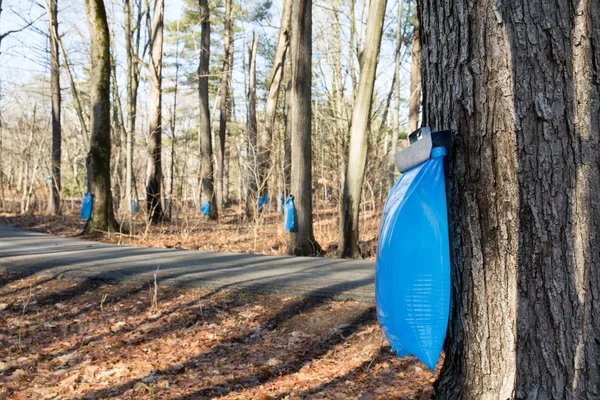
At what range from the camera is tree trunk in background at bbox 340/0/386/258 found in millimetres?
8414

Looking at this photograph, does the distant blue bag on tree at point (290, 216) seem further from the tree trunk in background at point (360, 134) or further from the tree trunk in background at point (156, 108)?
the tree trunk in background at point (156, 108)

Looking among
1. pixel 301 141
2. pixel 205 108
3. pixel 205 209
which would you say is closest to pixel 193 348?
pixel 301 141

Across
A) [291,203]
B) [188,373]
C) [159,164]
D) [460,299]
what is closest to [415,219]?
[460,299]

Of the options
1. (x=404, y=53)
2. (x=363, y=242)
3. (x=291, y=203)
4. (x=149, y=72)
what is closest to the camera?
(x=291, y=203)

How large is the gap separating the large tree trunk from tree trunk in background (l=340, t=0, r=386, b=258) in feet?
22.4

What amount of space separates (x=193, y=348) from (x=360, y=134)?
529 cm

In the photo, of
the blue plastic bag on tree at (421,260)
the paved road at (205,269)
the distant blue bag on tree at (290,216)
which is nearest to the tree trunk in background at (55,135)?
the paved road at (205,269)

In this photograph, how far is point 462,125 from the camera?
1771 millimetres

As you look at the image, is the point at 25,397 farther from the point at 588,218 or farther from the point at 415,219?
the point at 588,218

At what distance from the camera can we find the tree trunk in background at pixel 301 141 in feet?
28.8

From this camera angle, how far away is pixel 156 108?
15.6 metres

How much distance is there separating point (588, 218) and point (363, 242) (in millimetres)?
8950

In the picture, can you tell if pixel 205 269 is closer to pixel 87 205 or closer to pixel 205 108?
pixel 87 205

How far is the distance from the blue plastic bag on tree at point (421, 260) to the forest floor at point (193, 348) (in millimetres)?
1451
